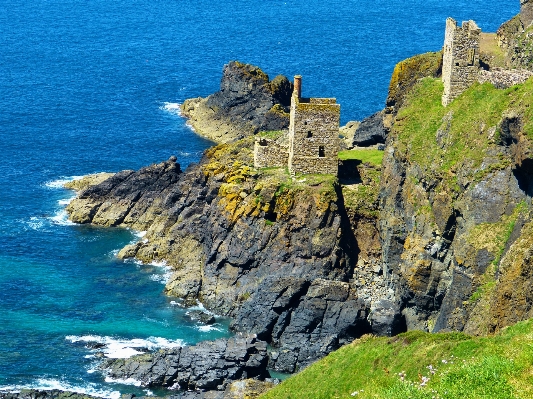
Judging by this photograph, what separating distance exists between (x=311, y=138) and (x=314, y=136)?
30cm

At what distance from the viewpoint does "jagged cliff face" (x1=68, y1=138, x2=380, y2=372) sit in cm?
8188

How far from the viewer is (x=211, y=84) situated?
171m

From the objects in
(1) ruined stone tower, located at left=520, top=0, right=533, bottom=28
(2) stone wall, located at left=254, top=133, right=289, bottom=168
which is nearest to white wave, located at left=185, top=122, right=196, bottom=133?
(2) stone wall, located at left=254, top=133, right=289, bottom=168

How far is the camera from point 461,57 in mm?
84625

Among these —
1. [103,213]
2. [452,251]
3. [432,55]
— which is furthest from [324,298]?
[103,213]

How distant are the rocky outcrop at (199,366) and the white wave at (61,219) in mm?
32269

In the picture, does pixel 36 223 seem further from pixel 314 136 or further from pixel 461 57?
pixel 461 57

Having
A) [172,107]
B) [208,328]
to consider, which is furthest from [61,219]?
[172,107]

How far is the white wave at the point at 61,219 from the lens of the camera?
109375 mm

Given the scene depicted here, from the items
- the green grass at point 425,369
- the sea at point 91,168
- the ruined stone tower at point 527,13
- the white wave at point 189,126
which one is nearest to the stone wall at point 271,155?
the sea at point 91,168

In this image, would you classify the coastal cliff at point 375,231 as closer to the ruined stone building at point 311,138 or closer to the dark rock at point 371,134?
the dark rock at point 371,134

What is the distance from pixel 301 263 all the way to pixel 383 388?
36353 millimetres

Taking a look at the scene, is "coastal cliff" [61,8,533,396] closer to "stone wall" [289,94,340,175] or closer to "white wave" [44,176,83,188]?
"stone wall" [289,94,340,175]

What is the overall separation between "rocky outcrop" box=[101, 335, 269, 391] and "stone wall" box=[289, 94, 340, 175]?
18163mm
